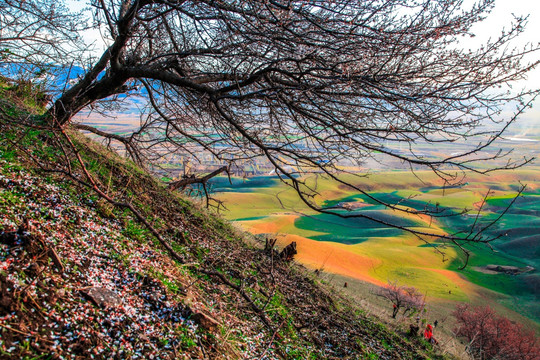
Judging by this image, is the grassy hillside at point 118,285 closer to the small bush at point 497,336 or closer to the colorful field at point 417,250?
the colorful field at point 417,250

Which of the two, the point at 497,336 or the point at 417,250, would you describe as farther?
the point at 417,250

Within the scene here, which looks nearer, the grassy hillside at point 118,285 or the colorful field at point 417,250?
the grassy hillside at point 118,285

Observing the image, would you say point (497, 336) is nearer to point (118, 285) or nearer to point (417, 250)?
point (417, 250)

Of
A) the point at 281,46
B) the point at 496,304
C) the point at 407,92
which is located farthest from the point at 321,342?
the point at 496,304

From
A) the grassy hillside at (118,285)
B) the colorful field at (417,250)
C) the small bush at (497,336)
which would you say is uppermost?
the colorful field at (417,250)

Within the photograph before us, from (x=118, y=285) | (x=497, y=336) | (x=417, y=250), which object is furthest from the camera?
(x=417, y=250)

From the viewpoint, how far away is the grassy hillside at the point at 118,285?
2.13 m

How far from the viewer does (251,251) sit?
21.2ft

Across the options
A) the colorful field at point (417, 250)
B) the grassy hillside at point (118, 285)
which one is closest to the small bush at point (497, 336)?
the colorful field at point (417, 250)

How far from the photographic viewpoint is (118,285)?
275 cm

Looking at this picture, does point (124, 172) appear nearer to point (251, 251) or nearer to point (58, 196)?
point (58, 196)

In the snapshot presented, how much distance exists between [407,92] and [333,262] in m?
35.9

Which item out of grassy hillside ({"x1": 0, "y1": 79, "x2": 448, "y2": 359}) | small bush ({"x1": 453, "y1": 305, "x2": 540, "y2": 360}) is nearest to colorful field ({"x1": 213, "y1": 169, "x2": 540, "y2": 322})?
small bush ({"x1": 453, "y1": 305, "x2": 540, "y2": 360})

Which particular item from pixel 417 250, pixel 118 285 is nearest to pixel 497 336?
pixel 417 250
